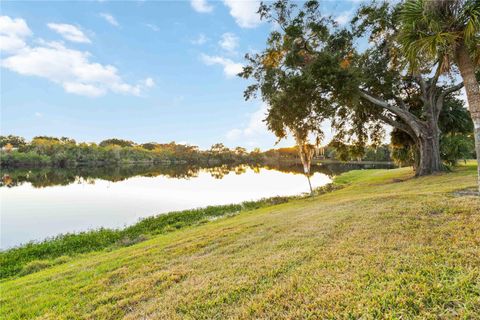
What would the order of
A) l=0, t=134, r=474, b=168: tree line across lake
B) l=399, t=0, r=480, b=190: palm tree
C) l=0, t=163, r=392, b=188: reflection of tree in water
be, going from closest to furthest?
l=399, t=0, r=480, b=190: palm tree < l=0, t=134, r=474, b=168: tree line across lake < l=0, t=163, r=392, b=188: reflection of tree in water

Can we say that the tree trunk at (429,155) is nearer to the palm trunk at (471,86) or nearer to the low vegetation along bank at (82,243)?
the palm trunk at (471,86)

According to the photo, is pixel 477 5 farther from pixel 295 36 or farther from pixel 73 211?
pixel 73 211

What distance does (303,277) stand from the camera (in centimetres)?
435

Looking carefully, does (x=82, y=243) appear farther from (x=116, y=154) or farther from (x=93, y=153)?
(x=116, y=154)

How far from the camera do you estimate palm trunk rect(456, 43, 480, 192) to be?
26.7ft

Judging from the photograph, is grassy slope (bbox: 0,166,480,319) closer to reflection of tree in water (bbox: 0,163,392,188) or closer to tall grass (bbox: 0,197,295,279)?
tall grass (bbox: 0,197,295,279)

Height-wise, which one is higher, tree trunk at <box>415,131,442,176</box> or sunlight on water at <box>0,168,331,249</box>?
tree trunk at <box>415,131,442,176</box>

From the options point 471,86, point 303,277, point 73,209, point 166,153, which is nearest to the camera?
point 303,277

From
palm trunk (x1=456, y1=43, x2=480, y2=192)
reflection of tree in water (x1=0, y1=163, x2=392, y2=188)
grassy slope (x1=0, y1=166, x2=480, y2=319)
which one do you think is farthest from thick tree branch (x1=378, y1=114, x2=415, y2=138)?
reflection of tree in water (x1=0, y1=163, x2=392, y2=188)

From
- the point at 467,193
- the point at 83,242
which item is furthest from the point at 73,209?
the point at 467,193

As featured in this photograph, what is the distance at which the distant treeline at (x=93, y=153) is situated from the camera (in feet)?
Answer: 285

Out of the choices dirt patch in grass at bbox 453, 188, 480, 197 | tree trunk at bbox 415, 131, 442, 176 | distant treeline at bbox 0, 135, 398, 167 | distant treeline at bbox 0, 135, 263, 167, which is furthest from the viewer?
distant treeline at bbox 0, 135, 263, 167

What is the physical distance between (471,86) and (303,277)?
8.31 m

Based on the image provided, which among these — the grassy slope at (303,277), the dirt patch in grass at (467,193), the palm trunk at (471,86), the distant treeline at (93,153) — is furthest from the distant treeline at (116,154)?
the grassy slope at (303,277)
